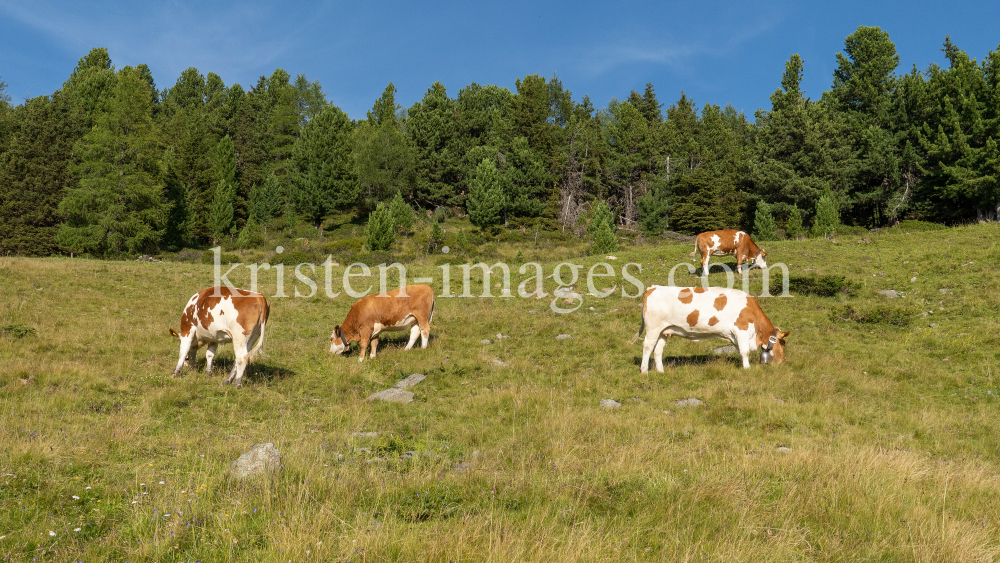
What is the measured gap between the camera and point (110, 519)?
4.38 meters

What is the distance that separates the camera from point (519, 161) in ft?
206

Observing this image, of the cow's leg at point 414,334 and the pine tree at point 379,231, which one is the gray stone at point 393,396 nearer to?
the cow's leg at point 414,334

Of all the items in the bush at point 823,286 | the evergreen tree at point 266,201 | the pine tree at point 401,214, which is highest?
the evergreen tree at point 266,201

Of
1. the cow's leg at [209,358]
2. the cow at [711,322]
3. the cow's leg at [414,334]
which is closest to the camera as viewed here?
the cow's leg at [209,358]

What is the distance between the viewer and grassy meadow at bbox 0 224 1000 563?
4180 mm

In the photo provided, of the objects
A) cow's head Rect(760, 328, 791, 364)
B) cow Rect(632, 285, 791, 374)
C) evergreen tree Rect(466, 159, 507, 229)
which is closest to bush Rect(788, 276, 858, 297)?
cow Rect(632, 285, 791, 374)

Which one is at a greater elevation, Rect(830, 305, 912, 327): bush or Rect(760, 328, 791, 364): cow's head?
Rect(830, 305, 912, 327): bush

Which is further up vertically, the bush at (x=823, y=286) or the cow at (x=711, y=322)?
the bush at (x=823, y=286)

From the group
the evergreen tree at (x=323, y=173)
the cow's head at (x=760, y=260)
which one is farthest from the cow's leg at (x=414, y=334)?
the evergreen tree at (x=323, y=173)

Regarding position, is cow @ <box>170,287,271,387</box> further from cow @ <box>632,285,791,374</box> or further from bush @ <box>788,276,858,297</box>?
bush @ <box>788,276,858,297</box>

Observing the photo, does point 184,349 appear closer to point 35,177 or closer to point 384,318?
point 384,318

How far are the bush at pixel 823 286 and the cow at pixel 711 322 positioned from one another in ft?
29.1

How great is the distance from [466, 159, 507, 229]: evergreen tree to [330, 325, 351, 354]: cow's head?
1702 inches

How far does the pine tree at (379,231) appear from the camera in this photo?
4578 centimetres
